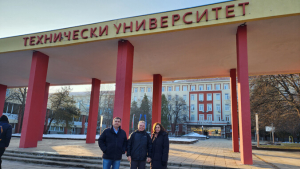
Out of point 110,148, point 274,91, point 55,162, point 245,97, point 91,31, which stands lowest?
→ point 55,162

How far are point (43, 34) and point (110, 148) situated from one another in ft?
28.6

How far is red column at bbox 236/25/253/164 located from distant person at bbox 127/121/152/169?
4.62 metres

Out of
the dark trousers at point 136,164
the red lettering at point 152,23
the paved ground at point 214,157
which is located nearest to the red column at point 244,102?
the paved ground at point 214,157

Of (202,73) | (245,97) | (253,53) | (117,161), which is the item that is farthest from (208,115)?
(117,161)

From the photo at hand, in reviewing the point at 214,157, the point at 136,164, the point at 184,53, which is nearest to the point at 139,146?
the point at 136,164

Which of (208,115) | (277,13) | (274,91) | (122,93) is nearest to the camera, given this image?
(277,13)

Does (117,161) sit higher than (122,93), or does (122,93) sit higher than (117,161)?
(122,93)

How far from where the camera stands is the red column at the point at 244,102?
7.60m

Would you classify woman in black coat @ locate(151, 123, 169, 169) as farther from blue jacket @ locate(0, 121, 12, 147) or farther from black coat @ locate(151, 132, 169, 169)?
blue jacket @ locate(0, 121, 12, 147)

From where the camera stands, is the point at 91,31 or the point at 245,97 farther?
the point at 91,31

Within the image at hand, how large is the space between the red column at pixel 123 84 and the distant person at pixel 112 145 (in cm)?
439

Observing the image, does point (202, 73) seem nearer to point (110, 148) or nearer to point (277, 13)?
point (277, 13)

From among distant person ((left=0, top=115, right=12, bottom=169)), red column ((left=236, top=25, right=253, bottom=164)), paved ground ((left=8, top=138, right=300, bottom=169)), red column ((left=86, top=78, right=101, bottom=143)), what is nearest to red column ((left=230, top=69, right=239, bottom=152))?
paved ground ((left=8, top=138, right=300, bottom=169))

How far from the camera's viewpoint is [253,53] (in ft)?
37.1
